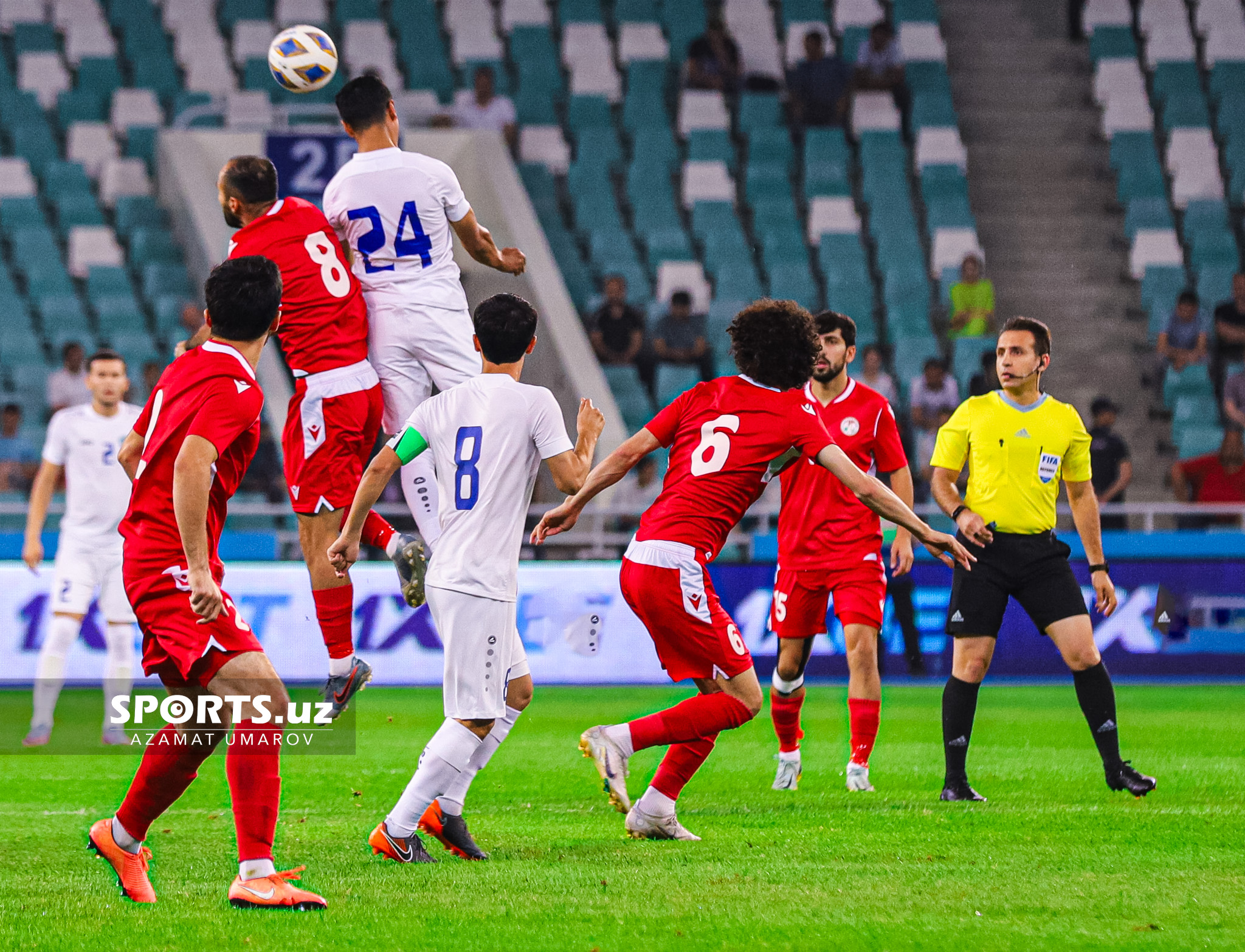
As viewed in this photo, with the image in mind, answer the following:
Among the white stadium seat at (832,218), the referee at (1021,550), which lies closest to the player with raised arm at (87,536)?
the referee at (1021,550)

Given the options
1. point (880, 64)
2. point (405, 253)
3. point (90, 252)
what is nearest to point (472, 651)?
point (405, 253)

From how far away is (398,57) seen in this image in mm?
21547

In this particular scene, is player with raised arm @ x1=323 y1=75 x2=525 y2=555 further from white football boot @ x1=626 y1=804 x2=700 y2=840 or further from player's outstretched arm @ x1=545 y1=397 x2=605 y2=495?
white football boot @ x1=626 y1=804 x2=700 y2=840

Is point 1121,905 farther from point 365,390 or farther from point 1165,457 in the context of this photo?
point 1165,457

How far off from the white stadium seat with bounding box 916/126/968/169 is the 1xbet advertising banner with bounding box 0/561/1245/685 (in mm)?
7667

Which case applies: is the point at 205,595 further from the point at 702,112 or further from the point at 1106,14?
the point at 1106,14

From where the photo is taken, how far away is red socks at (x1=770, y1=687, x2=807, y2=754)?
876 centimetres

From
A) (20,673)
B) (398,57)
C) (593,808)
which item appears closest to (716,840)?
(593,808)

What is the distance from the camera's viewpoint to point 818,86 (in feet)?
69.3

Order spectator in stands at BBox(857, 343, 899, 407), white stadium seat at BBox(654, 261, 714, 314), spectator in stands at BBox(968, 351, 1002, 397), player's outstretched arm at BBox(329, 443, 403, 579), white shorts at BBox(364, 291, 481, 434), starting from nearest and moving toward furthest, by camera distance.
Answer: player's outstretched arm at BBox(329, 443, 403, 579), white shorts at BBox(364, 291, 481, 434), spectator in stands at BBox(857, 343, 899, 407), spectator in stands at BBox(968, 351, 1002, 397), white stadium seat at BBox(654, 261, 714, 314)

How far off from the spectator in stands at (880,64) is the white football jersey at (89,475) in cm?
1317

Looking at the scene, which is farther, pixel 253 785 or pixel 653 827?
pixel 653 827

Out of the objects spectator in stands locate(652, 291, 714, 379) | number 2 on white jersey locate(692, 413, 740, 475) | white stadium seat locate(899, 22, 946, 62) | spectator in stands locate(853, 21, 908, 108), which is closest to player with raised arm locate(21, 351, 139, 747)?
number 2 on white jersey locate(692, 413, 740, 475)

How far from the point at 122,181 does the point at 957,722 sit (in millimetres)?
14291
